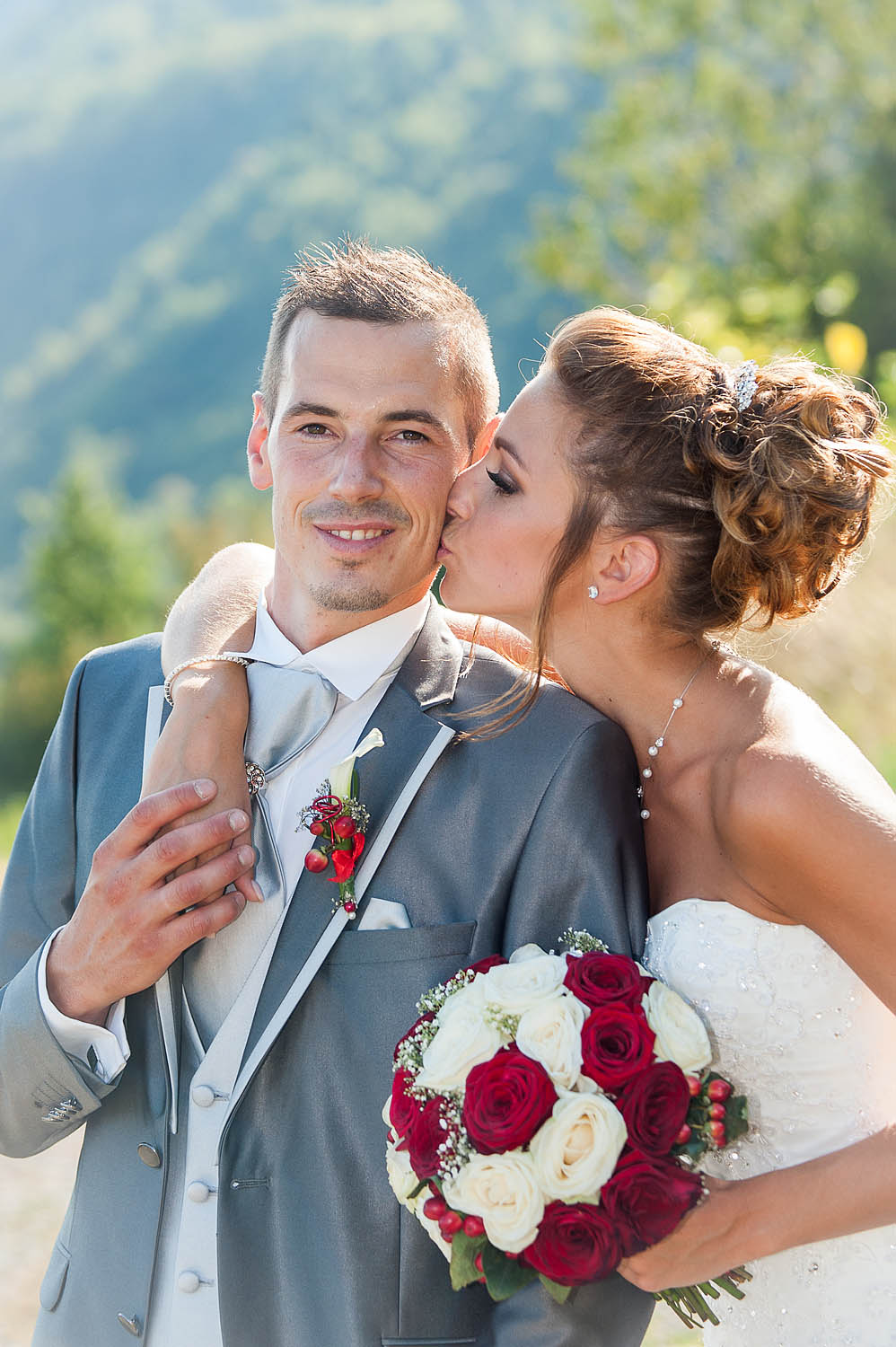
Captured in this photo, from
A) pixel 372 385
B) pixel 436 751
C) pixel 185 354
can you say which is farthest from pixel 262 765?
pixel 185 354

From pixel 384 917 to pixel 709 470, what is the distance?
1.12 metres

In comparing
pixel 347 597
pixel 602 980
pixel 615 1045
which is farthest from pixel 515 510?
pixel 615 1045

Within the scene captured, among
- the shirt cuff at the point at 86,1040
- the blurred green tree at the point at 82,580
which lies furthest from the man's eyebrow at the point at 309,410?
the blurred green tree at the point at 82,580

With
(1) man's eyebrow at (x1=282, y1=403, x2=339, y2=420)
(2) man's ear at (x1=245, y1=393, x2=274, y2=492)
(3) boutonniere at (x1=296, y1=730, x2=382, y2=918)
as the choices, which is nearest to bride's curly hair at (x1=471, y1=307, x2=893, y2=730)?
(3) boutonniere at (x1=296, y1=730, x2=382, y2=918)

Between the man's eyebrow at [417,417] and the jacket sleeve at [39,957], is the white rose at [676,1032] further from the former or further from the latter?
the man's eyebrow at [417,417]

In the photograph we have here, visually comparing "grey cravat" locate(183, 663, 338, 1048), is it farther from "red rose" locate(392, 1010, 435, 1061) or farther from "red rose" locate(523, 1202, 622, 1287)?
"red rose" locate(523, 1202, 622, 1287)

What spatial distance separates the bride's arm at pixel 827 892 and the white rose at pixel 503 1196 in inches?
19.3

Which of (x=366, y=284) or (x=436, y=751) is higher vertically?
(x=366, y=284)

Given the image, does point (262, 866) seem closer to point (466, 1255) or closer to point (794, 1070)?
point (466, 1255)

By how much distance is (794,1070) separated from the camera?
2695 millimetres

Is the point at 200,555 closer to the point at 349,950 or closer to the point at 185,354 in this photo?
the point at 349,950

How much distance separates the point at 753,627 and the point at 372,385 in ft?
3.28

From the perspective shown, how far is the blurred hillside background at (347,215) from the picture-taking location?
862 inches

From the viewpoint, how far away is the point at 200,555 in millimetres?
25906
